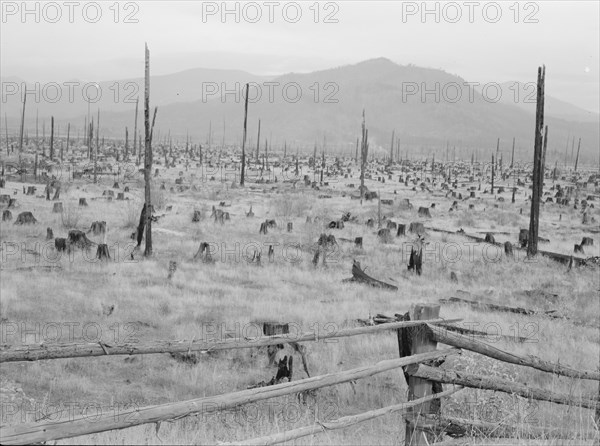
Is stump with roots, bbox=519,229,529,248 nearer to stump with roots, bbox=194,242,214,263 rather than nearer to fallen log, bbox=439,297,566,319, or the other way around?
fallen log, bbox=439,297,566,319

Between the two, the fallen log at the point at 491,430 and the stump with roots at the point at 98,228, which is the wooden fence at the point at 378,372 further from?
the stump with roots at the point at 98,228

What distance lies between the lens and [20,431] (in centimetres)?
344

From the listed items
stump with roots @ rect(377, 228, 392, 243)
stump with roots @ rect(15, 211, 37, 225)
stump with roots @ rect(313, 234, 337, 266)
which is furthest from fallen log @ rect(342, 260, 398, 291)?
stump with roots @ rect(15, 211, 37, 225)

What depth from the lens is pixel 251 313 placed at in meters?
11.8

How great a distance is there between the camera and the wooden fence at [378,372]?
12.8 feet

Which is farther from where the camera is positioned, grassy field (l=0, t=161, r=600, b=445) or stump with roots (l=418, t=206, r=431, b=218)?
stump with roots (l=418, t=206, r=431, b=218)

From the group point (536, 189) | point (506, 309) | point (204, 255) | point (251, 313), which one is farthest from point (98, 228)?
point (536, 189)

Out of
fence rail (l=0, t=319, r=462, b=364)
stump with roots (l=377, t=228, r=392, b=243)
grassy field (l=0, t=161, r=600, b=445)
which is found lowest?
grassy field (l=0, t=161, r=600, b=445)

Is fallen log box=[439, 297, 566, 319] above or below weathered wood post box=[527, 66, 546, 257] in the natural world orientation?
below

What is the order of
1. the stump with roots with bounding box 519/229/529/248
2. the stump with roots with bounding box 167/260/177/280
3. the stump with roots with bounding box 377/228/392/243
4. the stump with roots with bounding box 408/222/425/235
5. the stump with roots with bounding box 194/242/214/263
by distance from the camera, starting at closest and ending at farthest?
1. the stump with roots with bounding box 167/260/177/280
2. the stump with roots with bounding box 194/242/214/263
3. the stump with roots with bounding box 377/228/392/243
4. the stump with roots with bounding box 519/229/529/248
5. the stump with roots with bounding box 408/222/425/235

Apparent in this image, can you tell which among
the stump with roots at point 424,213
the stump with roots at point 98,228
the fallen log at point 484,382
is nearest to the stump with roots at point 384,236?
the stump with roots at point 424,213

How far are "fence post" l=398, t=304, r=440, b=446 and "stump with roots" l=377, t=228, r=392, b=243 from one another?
1616 cm

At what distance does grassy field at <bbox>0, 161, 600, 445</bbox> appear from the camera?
23.3ft

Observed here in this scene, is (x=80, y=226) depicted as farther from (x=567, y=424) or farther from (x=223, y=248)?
(x=567, y=424)
